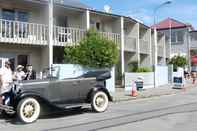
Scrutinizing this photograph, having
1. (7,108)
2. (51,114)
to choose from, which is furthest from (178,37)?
(7,108)

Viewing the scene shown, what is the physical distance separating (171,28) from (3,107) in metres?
52.0

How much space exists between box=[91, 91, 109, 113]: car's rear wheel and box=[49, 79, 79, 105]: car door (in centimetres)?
87

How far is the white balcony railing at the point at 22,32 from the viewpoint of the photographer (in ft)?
76.3

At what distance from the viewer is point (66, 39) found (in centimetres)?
2727

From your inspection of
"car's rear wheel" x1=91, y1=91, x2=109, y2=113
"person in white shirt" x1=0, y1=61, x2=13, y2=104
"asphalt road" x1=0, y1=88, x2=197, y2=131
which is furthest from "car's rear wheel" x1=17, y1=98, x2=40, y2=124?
"car's rear wheel" x1=91, y1=91, x2=109, y2=113

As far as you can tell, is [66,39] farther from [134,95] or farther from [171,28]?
[171,28]

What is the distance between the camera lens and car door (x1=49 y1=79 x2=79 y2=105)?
13688mm

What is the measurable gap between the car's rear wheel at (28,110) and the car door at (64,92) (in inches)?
23.6

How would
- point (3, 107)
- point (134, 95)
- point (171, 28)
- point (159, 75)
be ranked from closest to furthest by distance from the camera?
1. point (3, 107)
2. point (134, 95)
3. point (159, 75)
4. point (171, 28)

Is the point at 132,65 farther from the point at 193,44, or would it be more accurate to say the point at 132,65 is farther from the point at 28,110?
the point at 193,44

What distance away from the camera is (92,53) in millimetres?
23375

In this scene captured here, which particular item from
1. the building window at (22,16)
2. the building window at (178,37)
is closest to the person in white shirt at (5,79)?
the building window at (22,16)

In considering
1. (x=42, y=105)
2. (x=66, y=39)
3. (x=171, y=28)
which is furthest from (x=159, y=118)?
(x=171, y=28)

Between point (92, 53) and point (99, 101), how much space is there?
8246 mm
